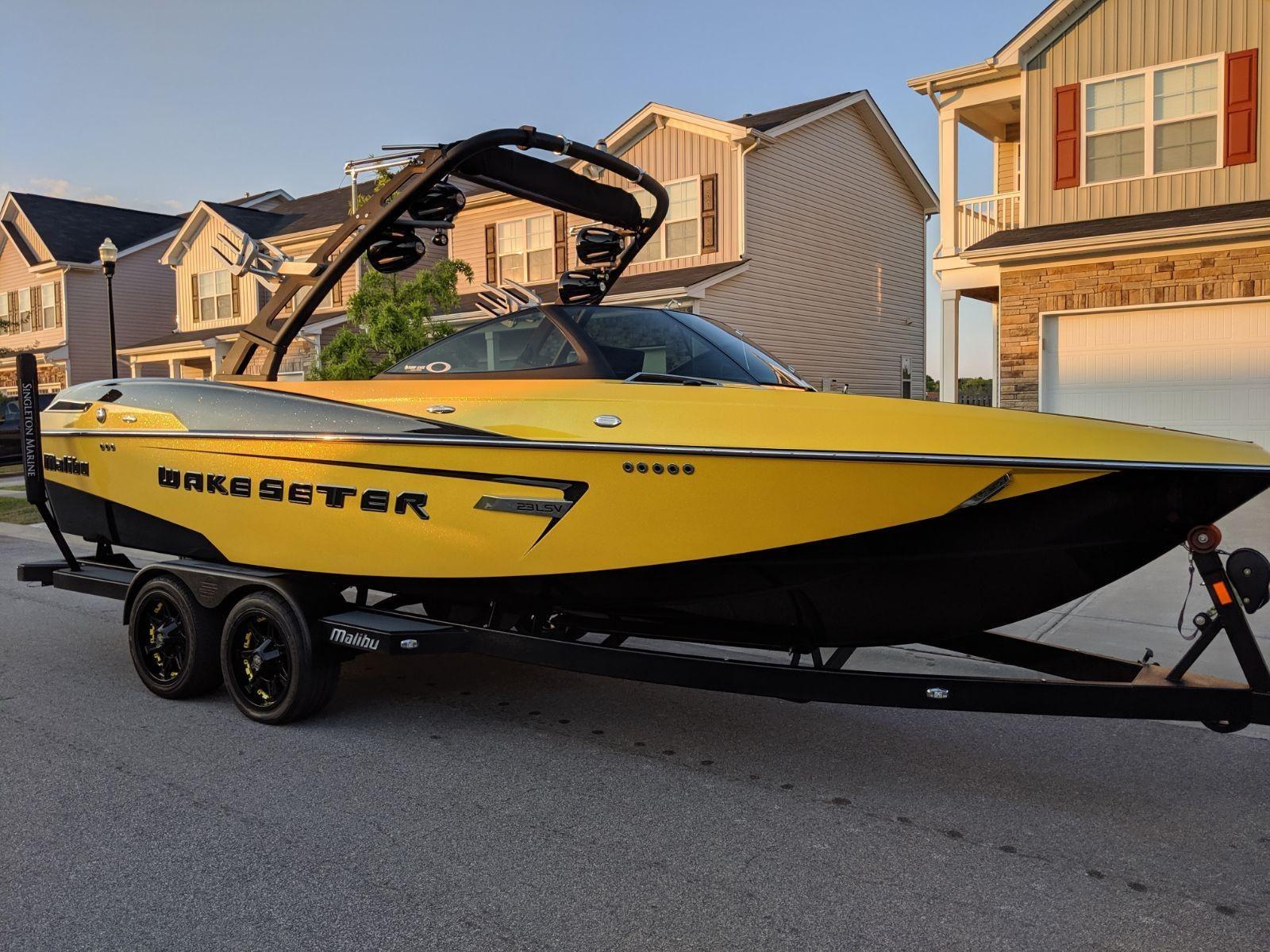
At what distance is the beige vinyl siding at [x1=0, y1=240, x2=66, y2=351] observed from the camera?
3306cm

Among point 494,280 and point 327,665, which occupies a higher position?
point 494,280

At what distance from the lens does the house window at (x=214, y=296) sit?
29.2 meters

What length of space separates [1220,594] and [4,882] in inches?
155

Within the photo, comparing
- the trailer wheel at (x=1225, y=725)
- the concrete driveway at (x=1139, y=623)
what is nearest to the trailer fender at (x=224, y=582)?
the trailer wheel at (x=1225, y=725)

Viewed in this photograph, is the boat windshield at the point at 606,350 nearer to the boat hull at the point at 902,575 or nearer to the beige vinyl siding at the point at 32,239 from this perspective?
the boat hull at the point at 902,575

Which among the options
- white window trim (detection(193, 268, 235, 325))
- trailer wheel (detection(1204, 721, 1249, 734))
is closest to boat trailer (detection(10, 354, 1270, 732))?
trailer wheel (detection(1204, 721, 1249, 734))

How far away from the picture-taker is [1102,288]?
13648 mm

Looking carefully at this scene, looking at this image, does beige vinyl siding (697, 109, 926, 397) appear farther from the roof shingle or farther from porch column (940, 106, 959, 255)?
the roof shingle

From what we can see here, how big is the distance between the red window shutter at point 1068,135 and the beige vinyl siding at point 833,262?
6602 millimetres

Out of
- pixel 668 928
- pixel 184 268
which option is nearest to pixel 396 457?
pixel 668 928

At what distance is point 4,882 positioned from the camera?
10.5 feet

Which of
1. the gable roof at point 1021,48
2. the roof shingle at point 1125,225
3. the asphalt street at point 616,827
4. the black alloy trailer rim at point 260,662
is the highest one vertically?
the gable roof at point 1021,48

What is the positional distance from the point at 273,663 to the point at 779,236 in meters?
18.0

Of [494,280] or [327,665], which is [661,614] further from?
[494,280]
